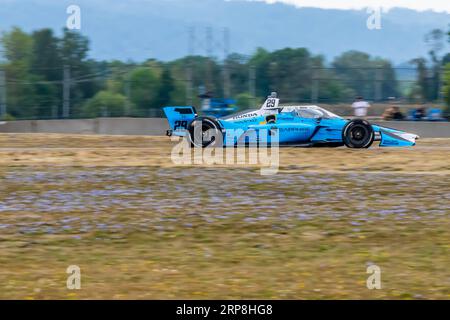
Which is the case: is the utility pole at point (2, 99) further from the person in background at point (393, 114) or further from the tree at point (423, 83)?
the tree at point (423, 83)

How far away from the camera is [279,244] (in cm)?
1036

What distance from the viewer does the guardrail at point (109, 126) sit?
29469 mm

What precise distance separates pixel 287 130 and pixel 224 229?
9.77 meters

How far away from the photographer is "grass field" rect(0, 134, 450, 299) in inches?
337

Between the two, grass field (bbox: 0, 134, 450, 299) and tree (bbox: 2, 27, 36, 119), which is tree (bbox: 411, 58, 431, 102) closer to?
tree (bbox: 2, 27, 36, 119)

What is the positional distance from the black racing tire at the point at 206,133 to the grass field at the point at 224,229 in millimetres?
3036

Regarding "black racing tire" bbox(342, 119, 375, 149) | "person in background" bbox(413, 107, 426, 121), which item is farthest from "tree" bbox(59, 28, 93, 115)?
"black racing tire" bbox(342, 119, 375, 149)

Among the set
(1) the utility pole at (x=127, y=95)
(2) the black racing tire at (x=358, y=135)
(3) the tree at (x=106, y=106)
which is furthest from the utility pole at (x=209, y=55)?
(2) the black racing tire at (x=358, y=135)

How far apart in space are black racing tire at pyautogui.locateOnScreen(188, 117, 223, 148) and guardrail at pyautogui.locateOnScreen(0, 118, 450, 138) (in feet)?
32.0

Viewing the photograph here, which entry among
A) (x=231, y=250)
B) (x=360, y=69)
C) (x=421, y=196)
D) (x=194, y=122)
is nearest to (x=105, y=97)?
(x=360, y=69)

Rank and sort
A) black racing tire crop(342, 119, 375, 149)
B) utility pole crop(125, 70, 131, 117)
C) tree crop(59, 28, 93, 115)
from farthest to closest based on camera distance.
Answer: tree crop(59, 28, 93, 115) → utility pole crop(125, 70, 131, 117) → black racing tire crop(342, 119, 375, 149)

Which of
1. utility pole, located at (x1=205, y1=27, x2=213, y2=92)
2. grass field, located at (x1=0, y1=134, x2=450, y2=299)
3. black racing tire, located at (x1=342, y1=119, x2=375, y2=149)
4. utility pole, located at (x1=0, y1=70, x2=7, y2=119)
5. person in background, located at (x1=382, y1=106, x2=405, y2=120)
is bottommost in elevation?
grass field, located at (x1=0, y1=134, x2=450, y2=299)

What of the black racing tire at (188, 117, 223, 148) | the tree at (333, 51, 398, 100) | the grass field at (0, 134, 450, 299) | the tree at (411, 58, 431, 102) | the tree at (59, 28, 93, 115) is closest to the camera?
the grass field at (0, 134, 450, 299)

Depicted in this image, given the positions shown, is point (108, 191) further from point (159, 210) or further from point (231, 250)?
point (231, 250)
